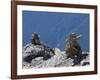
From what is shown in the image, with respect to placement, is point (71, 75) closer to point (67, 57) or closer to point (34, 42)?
point (67, 57)

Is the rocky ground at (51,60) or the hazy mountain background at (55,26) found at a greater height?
the hazy mountain background at (55,26)

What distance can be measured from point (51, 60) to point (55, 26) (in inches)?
11.9

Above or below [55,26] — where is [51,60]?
below

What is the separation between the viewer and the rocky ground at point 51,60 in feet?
5.89

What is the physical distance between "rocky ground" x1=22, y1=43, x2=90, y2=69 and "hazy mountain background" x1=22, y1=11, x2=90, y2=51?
55mm

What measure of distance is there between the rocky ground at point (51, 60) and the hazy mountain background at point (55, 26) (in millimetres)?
55

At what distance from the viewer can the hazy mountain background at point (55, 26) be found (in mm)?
1791

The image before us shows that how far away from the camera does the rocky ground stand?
70.6 inches

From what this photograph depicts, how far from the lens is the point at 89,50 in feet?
6.48

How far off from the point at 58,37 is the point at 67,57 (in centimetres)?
20

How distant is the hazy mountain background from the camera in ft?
5.88

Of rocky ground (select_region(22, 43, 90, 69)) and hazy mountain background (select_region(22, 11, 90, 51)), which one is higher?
hazy mountain background (select_region(22, 11, 90, 51))

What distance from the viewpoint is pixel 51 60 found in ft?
6.10

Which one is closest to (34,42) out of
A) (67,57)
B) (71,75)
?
(67,57)
